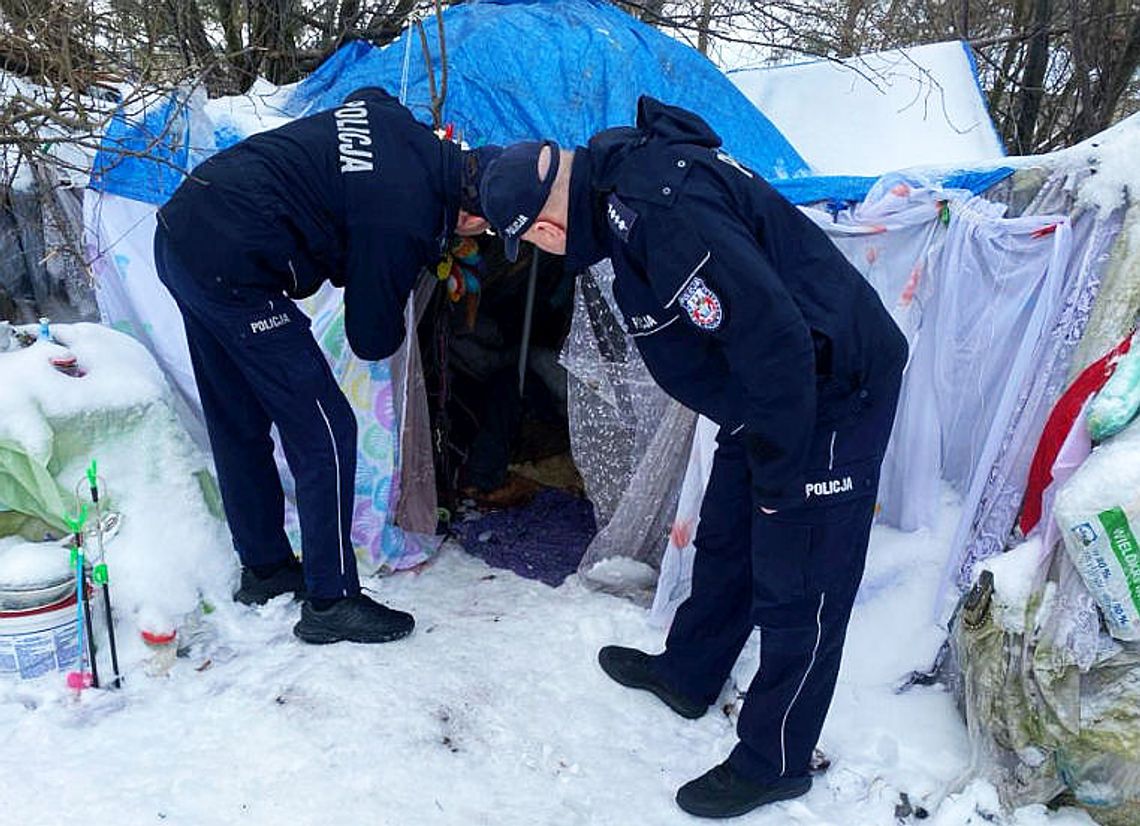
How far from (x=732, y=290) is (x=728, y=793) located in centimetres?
131

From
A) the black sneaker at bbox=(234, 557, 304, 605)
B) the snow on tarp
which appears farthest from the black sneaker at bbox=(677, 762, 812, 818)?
the snow on tarp

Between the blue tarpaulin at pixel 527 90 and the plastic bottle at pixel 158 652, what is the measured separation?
1.61 m

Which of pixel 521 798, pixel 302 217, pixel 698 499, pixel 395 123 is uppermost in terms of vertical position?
pixel 395 123

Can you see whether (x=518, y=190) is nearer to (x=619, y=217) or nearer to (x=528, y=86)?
(x=619, y=217)

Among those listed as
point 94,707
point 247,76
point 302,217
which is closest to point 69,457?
point 94,707

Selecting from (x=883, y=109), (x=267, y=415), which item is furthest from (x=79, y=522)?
(x=883, y=109)

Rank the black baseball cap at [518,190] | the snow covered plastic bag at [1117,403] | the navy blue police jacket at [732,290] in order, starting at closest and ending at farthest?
the navy blue police jacket at [732,290] < the black baseball cap at [518,190] < the snow covered plastic bag at [1117,403]

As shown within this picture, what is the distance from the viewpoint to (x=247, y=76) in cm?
575

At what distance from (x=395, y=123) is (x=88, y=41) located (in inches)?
74.5

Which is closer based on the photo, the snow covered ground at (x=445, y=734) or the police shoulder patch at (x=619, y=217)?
the police shoulder patch at (x=619, y=217)

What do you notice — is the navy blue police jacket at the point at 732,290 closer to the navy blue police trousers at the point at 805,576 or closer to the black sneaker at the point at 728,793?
the navy blue police trousers at the point at 805,576

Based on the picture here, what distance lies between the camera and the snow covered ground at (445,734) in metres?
2.21

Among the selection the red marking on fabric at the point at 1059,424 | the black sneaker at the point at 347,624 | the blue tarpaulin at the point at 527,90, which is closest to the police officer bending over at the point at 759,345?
the red marking on fabric at the point at 1059,424

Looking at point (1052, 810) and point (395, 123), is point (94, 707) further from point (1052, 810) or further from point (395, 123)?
point (1052, 810)
